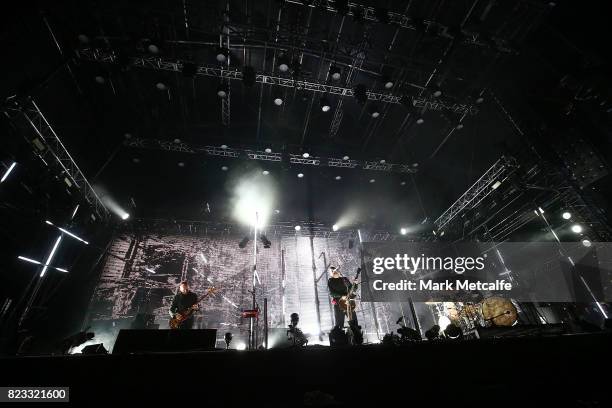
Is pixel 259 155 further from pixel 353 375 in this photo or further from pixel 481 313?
pixel 481 313

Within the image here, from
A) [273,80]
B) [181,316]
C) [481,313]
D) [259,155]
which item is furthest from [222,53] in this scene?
[481,313]

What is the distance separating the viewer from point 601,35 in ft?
19.0

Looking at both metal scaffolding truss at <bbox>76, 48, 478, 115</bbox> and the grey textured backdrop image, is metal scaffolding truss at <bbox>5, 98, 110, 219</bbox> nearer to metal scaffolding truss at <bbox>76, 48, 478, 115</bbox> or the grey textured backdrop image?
metal scaffolding truss at <bbox>76, 48, 478, 115</bbox>

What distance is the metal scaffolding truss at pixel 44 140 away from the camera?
18.6 feet

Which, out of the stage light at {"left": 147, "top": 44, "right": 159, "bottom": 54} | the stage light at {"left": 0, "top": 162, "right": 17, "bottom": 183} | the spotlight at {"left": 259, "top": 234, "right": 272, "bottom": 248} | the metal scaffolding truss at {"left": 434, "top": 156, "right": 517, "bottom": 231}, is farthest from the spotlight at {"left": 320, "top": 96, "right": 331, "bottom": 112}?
the stage light at {"left": 0, "top": 162, "right": 17, "bottom": 183}

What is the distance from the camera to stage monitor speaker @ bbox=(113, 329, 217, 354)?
106 inches

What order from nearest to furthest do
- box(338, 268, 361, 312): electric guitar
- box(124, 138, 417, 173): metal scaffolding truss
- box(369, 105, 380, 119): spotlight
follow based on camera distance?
box(338, 268, 361, 312): electric guitar
box(369, 105, 380, 119): spotlight
box(124, 138, 417, 173): metal scaffolding truss

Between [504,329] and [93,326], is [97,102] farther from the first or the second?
[504,329]

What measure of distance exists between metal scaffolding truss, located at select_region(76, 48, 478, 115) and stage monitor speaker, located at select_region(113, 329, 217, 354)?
20.8 feet

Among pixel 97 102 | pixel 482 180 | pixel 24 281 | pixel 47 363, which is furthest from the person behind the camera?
pixel 482 180

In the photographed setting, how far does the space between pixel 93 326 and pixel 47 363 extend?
9.18m

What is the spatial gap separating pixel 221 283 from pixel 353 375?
9.02 metres

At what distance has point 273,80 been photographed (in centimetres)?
747

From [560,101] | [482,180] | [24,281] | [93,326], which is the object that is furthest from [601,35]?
[93,326]
